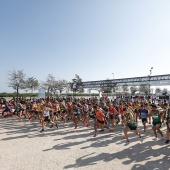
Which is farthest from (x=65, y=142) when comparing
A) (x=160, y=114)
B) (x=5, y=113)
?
(x=5, y=113)

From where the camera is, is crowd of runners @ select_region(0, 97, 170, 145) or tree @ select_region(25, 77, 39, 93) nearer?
crowd of runners @ select_region(0, 97, 170, 145)

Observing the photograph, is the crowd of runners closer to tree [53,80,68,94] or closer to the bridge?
the bridge

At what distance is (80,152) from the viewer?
673 cm

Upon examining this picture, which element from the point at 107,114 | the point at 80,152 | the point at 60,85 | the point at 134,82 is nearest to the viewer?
the point at 80,152

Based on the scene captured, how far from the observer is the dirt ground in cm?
557

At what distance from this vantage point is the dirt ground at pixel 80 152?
219 inches

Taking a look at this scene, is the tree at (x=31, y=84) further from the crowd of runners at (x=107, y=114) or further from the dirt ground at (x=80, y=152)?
the dirt ground at (x=80, y=152)

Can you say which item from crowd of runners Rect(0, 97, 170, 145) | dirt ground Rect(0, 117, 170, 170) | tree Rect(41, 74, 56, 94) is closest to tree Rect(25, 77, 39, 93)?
tree Rect(41, 74, 56, 94)

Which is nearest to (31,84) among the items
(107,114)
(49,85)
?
(49,85)

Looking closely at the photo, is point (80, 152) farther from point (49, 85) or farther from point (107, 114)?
point (49, 85)

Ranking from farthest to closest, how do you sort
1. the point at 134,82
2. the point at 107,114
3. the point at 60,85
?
the point at 60,85 → the point at 134,82 → the point at 107,114

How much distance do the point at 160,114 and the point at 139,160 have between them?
Result: 9.80ft

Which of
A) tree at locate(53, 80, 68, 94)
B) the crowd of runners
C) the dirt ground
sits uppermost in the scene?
tree at locate(53, 80, 68, 94)

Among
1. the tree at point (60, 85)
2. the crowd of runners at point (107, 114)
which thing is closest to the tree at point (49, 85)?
the tree at point (60, 85)
